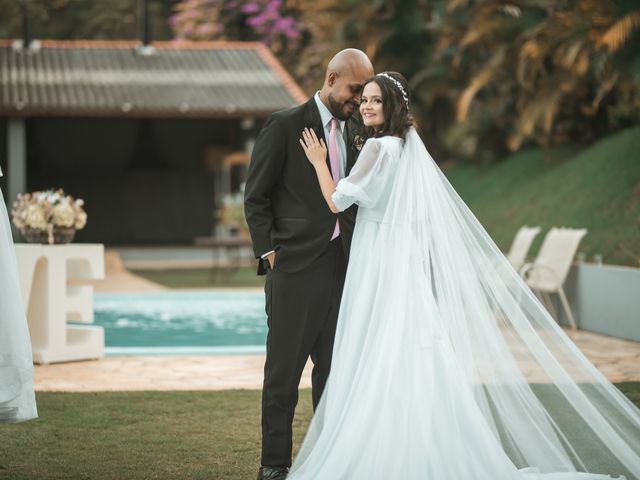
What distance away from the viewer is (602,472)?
4.92 metres

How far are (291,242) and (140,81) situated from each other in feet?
61.0

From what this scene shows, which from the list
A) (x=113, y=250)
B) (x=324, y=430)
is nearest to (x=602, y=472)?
(x=324, y=430)

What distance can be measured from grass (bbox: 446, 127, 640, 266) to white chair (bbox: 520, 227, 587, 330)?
77 centimetres

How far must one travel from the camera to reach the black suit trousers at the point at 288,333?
5.11 meters

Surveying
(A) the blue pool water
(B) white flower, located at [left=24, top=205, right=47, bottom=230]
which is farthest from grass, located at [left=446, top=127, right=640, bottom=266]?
(B) white flower, located at [left=24, top=205, right=47, bottom=230]

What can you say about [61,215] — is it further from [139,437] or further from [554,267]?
[554,267]

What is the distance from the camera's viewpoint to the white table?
9422mm

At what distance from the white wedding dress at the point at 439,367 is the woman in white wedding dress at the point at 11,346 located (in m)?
1.28

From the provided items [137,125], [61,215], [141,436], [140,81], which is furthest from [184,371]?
[137,125]

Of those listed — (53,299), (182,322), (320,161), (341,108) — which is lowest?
(182,322)

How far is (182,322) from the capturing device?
13.3 m

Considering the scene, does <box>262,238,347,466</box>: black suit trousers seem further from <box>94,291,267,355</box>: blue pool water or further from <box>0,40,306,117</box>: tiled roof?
<box>0,40,306,117</box>: tiled roof

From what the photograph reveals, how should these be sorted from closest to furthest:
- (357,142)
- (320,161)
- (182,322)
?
(320,161) < (357,142) < (182,322)

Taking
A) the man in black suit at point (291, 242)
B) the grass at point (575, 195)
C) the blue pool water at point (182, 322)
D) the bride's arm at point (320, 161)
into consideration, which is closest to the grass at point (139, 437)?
the man in black suit at point (291, 242)
